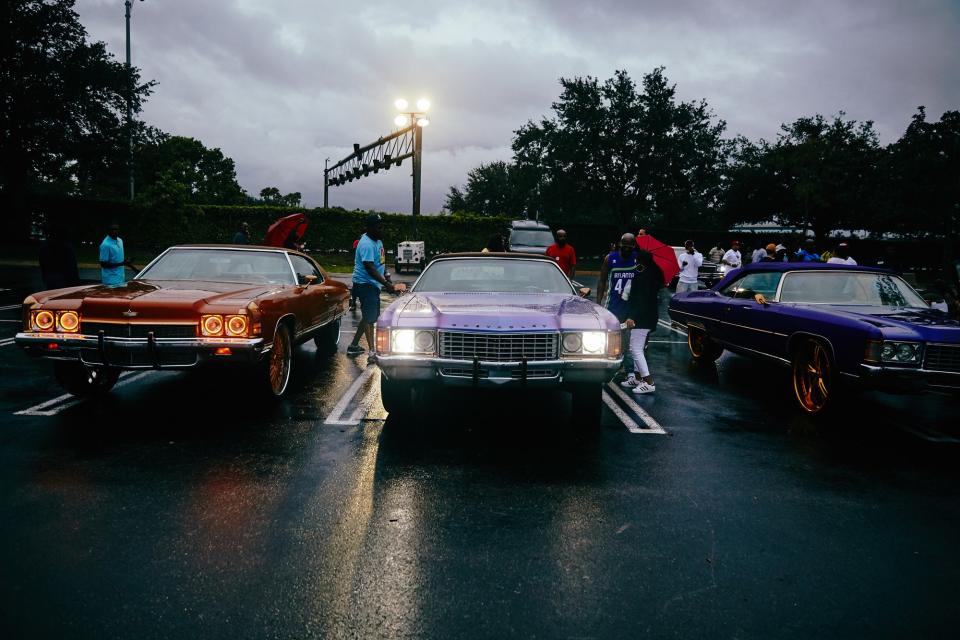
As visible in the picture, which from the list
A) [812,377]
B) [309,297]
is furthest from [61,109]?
[812,377]

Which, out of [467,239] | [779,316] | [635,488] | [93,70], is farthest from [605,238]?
[635,488]

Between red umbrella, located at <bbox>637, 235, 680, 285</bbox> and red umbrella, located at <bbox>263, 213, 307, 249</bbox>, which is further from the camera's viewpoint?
red umbrella, located at <bbox>263, 213, 307, 249</bbox>

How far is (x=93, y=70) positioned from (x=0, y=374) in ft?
107

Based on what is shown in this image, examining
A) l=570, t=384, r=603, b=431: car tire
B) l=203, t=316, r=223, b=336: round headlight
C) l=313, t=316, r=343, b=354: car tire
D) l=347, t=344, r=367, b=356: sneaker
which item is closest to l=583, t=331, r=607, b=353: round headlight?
l=570, t=384, r=603, b=431: car tire

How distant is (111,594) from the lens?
2934 mm

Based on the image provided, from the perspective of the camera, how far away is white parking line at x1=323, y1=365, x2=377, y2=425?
6012 mm

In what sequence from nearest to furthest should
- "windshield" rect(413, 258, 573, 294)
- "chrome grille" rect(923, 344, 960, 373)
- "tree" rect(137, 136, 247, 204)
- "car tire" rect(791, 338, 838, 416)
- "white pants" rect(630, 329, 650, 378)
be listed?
"chrome grille" rect(923, 344, 960, 373), "car tire" rect(791, 338, 838, 416), "windshield" rect(413, 258, 573, 294), "white pants" rect(630, 329, 650, 378), "tree" rect(137, 136, 247, 204)

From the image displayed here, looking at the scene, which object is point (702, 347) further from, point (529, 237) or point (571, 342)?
point (529, 237)

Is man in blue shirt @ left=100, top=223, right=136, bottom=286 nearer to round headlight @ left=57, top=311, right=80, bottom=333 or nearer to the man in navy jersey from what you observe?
round headlight @ left=57, top=311, right=80, bottom=333

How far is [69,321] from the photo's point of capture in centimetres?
567

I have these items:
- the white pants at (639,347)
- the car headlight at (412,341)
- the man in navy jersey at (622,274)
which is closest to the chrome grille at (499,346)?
the car headlight at (412,341)

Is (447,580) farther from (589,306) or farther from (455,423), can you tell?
(589,306)

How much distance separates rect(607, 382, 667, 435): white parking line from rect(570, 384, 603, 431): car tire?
0.47 m

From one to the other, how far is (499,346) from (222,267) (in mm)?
3853
